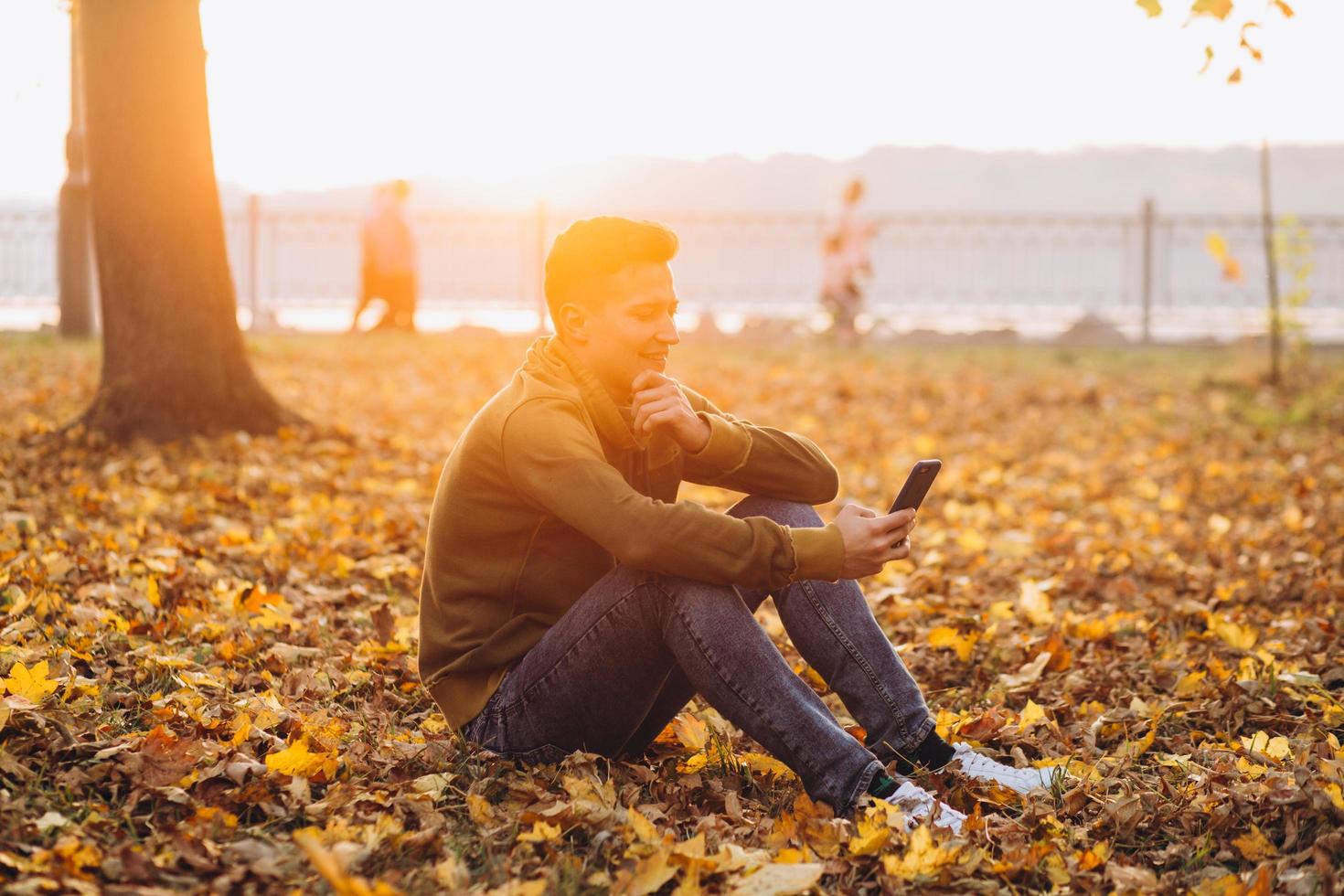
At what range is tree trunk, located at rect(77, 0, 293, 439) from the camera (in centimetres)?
696

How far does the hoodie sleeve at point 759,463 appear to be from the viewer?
10.8ft

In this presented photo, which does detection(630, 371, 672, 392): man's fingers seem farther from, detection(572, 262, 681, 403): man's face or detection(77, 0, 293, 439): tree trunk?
detection(77, 0, 293, 439): tree trunk

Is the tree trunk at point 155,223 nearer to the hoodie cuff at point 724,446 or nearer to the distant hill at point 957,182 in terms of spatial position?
the hoodie cuff at point 724,446

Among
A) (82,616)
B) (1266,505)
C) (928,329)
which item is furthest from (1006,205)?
(82,616)

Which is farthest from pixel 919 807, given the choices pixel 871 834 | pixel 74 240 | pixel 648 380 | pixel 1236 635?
pixel 74 240

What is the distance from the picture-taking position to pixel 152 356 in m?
7.20

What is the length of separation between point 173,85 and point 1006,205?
1648 inches

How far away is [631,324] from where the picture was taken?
125 inches

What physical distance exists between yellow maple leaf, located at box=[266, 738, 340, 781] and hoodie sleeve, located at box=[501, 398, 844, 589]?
76cm

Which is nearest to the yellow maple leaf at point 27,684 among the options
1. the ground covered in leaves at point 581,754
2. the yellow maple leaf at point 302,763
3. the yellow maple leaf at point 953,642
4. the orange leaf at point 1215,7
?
the ground covered in leaves at point 581,754

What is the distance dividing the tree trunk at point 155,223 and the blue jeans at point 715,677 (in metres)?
4.56

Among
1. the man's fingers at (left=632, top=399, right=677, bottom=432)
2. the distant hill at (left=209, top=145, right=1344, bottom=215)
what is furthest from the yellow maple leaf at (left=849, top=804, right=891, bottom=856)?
the distant hill at (left=209, top=145, right=1344, bottom=215)

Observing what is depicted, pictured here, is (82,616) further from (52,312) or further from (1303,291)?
(52,312)

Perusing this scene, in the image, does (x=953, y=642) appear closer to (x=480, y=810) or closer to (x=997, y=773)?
(x=997, y=773)
